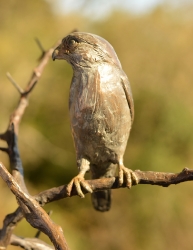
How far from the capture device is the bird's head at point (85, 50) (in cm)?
60

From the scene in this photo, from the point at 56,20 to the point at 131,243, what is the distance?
4.84 ft

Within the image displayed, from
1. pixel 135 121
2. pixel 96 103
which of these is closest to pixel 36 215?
pixel 96 103

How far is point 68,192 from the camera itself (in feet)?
1.94

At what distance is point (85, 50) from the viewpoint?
601 millimetres

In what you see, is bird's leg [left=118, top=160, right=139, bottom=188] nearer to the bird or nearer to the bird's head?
the bird

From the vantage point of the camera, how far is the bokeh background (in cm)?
190

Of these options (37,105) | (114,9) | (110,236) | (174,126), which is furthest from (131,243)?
(114,9)

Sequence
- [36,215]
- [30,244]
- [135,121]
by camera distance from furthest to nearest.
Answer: [135,121]
[30,244]
[36,215]

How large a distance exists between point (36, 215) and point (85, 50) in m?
0.29

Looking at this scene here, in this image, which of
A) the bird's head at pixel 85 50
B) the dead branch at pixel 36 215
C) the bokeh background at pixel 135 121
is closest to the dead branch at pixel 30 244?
the dead branch at pixel 36 215

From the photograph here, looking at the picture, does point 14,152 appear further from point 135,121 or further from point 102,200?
point 135,121

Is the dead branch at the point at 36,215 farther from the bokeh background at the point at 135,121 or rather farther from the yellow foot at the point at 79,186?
the bokeh background at the point at 135,121

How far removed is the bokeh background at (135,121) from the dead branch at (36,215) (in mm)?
1386

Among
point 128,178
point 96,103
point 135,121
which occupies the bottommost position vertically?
point 135,121
